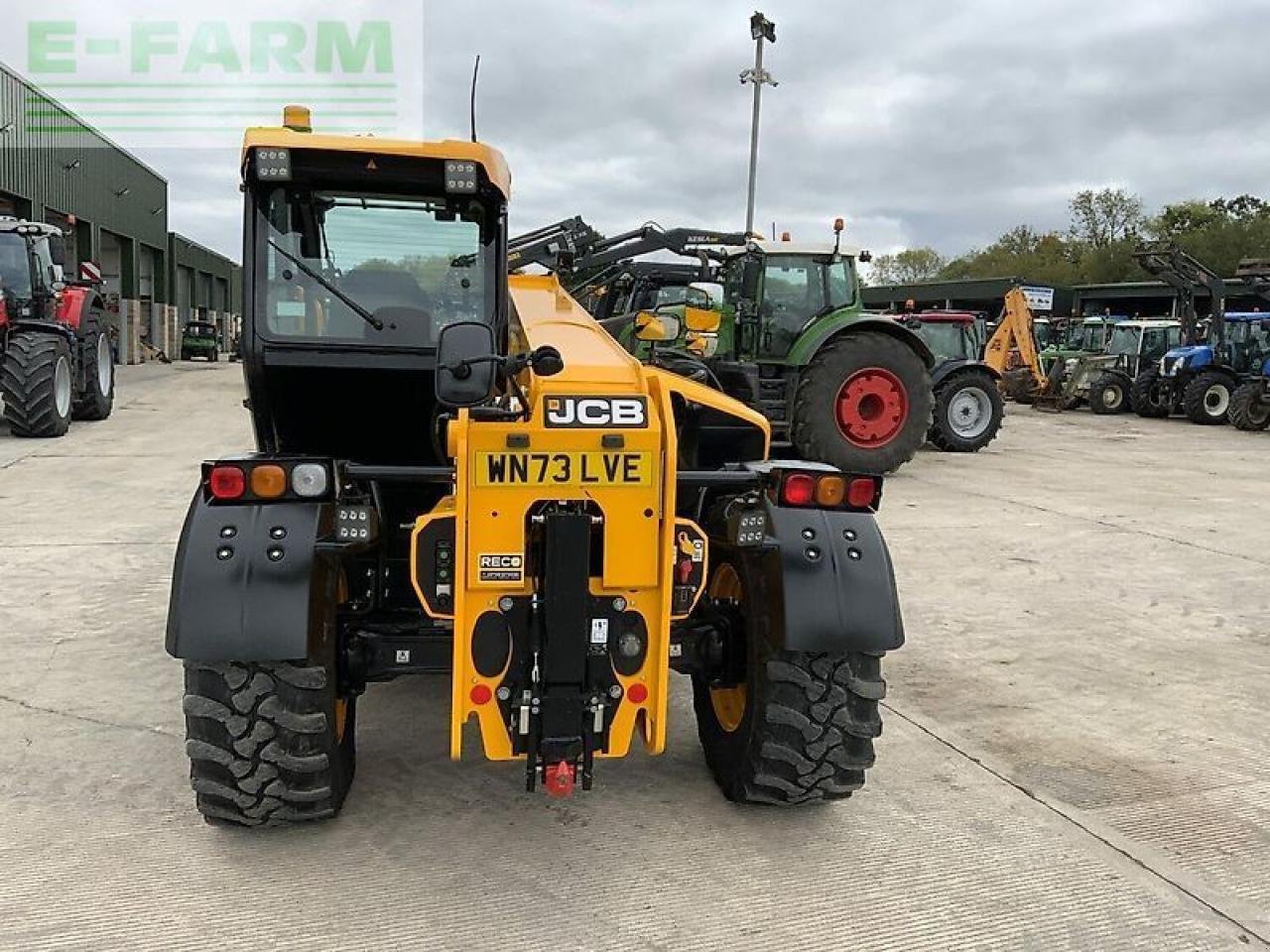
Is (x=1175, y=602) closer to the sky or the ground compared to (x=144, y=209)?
closer to the ground

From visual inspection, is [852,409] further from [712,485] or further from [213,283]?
[213,283]

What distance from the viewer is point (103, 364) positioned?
46.8 feet

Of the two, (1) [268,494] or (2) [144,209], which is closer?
(1) [268,494]

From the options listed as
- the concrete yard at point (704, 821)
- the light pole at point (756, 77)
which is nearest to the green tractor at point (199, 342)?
the light pole at point (756, 77)

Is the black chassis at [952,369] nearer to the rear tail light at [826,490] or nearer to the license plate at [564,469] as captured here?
the rear tail light at [826,490]

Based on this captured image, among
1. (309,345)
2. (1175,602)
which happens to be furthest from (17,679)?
(1175,602)

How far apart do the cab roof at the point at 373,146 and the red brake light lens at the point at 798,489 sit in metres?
1.47

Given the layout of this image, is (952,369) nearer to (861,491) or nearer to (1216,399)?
(1216,399)

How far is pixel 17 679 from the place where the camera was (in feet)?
14.1

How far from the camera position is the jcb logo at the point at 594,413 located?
276cm

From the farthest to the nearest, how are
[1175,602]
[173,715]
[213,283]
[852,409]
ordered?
[213,283], [852,409], [1175,602], [173,715]

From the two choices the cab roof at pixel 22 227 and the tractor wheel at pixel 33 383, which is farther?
the cab roof at pixel 22 227

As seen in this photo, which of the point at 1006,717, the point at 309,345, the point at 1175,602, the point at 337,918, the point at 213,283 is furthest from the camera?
the point at 213,283

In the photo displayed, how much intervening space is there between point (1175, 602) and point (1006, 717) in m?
2.49
